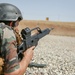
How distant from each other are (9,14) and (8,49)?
2.81 ft

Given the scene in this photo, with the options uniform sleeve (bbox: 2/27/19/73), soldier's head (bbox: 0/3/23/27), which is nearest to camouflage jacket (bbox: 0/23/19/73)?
uniform sleeve (bbox: 2/27/19/73)

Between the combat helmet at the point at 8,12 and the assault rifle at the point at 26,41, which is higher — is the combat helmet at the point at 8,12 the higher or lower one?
the higher one

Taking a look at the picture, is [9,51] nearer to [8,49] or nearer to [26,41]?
[8,49]

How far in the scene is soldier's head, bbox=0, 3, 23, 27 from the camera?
3531mm

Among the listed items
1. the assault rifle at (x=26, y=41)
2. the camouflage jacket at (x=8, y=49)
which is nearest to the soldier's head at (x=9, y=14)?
the assault rifle at (x=26, y=41)

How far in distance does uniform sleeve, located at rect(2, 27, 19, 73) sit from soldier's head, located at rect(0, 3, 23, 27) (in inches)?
19.8

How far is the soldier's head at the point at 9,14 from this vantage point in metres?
3.53

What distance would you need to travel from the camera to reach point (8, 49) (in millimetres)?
2957

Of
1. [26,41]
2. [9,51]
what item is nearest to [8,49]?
[9,51]

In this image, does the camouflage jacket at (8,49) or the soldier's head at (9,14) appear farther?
the soldier's head at (9,14)

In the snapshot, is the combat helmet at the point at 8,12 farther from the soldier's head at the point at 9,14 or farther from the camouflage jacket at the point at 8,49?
the camouflage jacket at the point at 8,49

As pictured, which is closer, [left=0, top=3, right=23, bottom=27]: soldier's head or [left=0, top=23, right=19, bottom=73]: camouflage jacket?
[left=0, top=23, right=19, bottom=73]: camouflage jacket

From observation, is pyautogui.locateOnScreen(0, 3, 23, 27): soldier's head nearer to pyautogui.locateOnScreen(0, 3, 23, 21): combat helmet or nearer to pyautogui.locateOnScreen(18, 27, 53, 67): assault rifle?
pyautogui.locateOnScreen(0, 3, 23, 21): combat helmet

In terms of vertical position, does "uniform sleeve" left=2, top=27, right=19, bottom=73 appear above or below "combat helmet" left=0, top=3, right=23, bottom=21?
below
